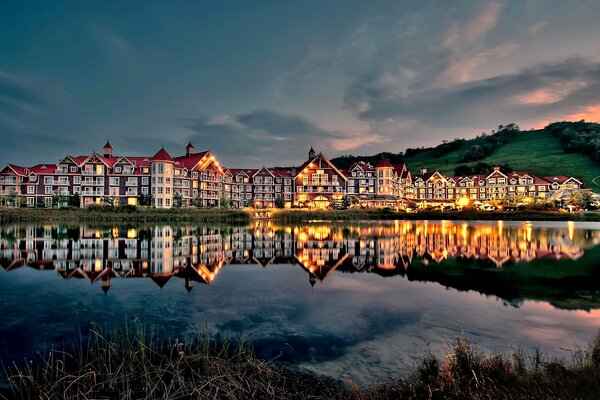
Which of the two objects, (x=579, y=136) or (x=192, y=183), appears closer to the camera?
(x=192, y=183)

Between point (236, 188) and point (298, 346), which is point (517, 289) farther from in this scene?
point (236, 188)

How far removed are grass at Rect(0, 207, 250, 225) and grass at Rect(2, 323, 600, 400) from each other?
5501cm

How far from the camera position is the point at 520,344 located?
28.6 feet

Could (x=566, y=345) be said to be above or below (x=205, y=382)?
below

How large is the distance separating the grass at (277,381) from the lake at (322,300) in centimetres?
93

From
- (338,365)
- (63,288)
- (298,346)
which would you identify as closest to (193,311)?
(298,346)

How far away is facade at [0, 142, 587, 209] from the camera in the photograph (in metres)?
78.4

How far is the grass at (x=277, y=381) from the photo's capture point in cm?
549

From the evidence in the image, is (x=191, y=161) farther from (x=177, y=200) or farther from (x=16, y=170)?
(x=16, y=170)

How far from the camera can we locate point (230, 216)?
66688 mm

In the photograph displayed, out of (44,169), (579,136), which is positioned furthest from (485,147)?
(44,169)

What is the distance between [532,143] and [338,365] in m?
206

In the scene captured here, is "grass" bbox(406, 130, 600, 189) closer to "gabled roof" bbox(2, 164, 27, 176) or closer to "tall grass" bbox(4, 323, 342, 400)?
"gabled roof" bbox(2, 164, 27, 176)

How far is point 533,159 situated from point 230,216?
141923 millimetres
